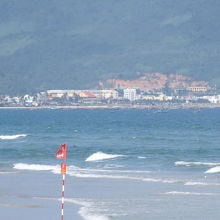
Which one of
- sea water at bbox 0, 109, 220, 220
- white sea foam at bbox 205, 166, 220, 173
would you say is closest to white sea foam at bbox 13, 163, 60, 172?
sea water at bbox 0, 109, 220, 220

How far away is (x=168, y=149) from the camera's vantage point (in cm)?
6012

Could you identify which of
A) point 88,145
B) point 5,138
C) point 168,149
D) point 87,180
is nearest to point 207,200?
point 87,180

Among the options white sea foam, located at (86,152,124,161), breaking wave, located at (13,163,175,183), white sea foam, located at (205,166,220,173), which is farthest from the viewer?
white sea foam, located at (86,152,124,161)

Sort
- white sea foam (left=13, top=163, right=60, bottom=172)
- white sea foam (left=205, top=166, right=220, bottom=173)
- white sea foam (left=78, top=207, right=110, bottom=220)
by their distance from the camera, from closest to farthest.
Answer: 1. white sea foam (left=78, top=207, right=110, bottom=220)
2. white sea foam (left=205, top=166, right=220, bottom=173)
3. white sea foam (left=13, top=163, right=60, bottom=172)

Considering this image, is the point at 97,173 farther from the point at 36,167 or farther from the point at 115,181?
the point at 36,167

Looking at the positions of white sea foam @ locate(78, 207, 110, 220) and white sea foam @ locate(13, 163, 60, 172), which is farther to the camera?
white sea foam @ locate(13, 163, 60, 172)

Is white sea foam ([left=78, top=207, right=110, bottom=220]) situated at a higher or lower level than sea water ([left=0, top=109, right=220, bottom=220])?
lower

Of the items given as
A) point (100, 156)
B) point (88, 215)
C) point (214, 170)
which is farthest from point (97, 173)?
point (88, 215)

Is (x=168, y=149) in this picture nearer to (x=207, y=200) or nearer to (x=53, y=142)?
(x=53, y=142)

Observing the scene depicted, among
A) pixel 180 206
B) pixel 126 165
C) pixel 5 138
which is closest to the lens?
pixel 180 206

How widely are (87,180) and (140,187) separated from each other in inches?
132

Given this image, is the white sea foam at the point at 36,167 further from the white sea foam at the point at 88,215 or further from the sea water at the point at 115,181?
the white sea foam at the point at 88,215

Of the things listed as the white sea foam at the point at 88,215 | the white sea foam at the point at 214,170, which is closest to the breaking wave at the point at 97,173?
the white sea foam at the point at 214,170

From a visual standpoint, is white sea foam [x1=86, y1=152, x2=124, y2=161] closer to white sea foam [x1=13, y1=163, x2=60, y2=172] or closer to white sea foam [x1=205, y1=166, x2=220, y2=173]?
white sea foam [x1=13, y1=163, x2=60, y2=172]
